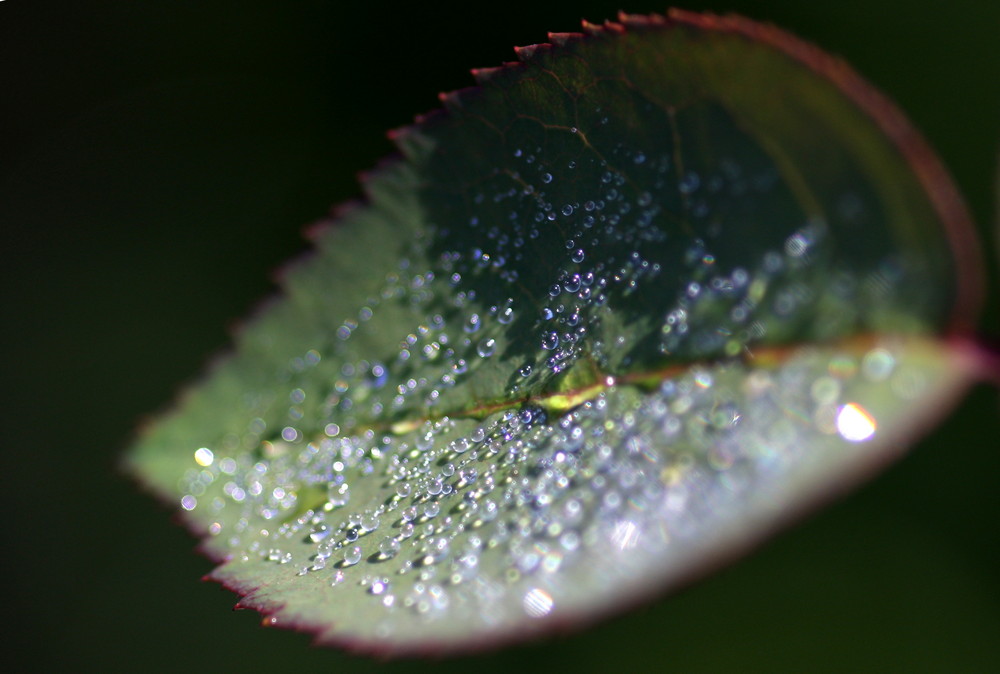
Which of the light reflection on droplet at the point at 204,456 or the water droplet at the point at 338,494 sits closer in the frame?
the water droplet at the point at 338,494

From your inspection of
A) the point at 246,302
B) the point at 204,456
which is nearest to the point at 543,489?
the point at 204,456

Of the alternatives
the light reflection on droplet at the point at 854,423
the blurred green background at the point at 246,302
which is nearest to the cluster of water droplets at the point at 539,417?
the light reflection on droplet at the point at 854,423

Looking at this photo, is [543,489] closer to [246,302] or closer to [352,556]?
[352,556]

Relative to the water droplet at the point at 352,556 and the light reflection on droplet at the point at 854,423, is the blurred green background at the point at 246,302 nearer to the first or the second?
the water droplet at the point at 352,556

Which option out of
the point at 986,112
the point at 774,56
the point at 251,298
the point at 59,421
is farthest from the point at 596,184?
the point at 59,421

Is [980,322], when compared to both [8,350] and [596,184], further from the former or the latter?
[8,350]

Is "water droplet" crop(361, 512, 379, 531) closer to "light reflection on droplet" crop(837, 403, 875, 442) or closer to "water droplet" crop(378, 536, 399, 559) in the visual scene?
"water droplet" crop(378, 536, 399, 559)
